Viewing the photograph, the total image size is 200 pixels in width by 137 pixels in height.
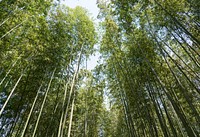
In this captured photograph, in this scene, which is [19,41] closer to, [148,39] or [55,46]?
[55,46]

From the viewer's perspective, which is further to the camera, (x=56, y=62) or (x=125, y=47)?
(x=125, y=47)

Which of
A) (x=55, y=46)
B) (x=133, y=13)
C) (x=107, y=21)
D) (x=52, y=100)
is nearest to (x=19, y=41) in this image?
(x=55, y=46)

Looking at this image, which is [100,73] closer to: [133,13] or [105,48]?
[105,48]

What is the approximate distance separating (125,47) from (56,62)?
3028mm

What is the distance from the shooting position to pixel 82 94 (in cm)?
840

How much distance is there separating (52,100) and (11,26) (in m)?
3.57

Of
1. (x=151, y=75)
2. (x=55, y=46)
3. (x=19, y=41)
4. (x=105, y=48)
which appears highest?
(x=105, y=48)

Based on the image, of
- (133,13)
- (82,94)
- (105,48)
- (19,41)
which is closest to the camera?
(19,41)

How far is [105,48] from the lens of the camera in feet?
21.5

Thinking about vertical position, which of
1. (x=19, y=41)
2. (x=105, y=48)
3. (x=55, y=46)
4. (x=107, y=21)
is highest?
(x=107, y=21)

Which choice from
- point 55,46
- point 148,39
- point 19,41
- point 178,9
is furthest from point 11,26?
point 178,9

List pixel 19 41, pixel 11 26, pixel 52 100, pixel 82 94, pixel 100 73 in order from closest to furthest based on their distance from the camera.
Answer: pixel 11 26 < pixel 19 41 < pixel 52 100 < pixel 100 73 < pixel 82 94

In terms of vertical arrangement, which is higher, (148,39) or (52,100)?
(148,39)

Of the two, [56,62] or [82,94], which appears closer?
Answer: [56,62]
